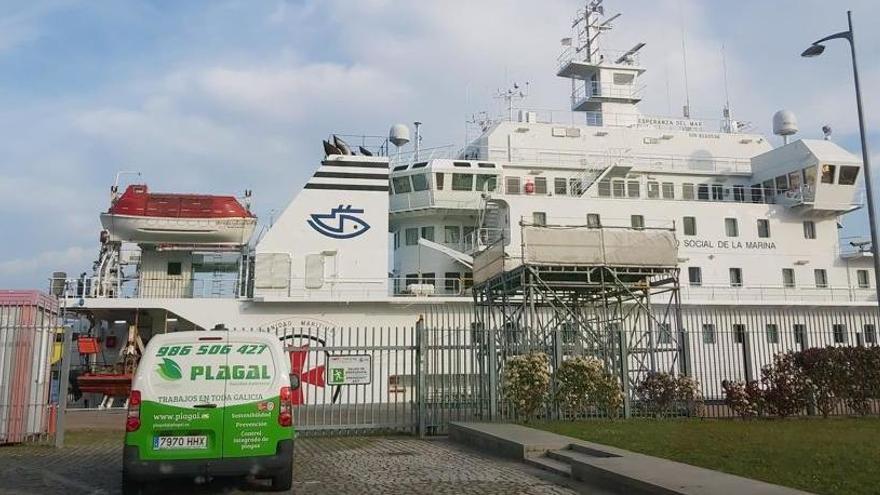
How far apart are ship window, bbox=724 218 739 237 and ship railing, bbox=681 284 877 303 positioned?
7.66 ft

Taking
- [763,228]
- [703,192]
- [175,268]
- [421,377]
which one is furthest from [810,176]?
[175,268]

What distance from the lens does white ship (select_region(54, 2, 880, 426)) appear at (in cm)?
2417

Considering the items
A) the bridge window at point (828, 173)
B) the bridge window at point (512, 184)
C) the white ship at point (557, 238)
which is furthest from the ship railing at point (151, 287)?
the bridge window at point (828, 173)

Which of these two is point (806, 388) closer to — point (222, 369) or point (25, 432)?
point (222, 369)

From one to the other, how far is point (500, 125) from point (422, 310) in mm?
10932

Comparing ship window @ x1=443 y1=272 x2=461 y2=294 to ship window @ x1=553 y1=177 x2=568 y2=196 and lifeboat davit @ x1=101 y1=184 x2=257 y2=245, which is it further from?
lifeboat davit @ x1=101 y1=184 x2=257 y2=245

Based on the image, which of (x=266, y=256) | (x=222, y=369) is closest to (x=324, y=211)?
(x=266, y=256)

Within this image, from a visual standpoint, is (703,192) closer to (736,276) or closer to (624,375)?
(736,276)

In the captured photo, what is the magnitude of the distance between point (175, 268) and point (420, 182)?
10264 millimetres

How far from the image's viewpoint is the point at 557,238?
1916 centimetres

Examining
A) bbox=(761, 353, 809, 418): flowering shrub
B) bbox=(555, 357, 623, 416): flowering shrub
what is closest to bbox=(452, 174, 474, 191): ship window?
bbox=(555, 357, 623, 416): flowering shrub

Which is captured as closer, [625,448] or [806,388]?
[625,448]

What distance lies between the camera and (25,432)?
1284cm

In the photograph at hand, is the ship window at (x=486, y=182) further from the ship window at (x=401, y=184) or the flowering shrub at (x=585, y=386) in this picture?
the flowering shrub at (x=585, y=386)
